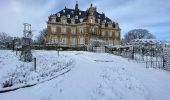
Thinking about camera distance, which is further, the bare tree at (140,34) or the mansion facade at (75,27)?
the bare tree at (140,34)

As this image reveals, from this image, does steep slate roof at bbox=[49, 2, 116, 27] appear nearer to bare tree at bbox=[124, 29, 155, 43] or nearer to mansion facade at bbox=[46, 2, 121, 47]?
mansion facade at bbox=[46, 2, 121, 47]

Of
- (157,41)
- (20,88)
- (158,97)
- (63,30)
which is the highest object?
(63,30)

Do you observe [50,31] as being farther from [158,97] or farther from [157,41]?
[158,97]

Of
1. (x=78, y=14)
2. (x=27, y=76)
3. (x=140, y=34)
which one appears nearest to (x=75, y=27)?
(x=78, y=14)

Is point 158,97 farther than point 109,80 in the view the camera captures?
No

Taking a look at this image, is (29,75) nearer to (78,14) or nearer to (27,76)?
(27,76)

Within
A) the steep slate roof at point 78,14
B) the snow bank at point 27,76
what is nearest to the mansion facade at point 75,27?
the steep slate roof at point 78,14

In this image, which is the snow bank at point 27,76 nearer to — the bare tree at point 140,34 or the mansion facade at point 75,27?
the mansion facade at point 75,27

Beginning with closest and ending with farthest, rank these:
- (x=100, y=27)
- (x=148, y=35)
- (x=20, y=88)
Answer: (x=20, y=88) < (x=100, y=27) < (x=148, y=35)

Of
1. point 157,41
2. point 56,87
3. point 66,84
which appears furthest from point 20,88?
point 157,41

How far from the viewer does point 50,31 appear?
213ft

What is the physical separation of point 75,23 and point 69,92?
58.6m

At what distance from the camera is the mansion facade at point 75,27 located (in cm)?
6538

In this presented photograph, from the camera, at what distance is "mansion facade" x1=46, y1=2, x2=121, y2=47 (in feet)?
214
